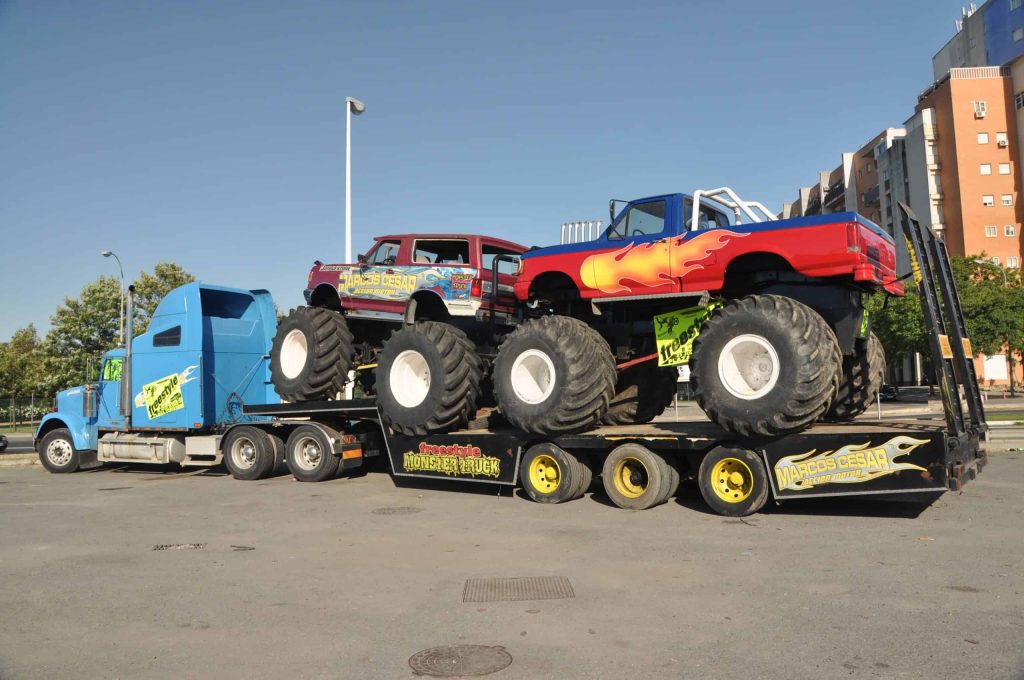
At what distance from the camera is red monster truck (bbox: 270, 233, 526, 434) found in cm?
1154

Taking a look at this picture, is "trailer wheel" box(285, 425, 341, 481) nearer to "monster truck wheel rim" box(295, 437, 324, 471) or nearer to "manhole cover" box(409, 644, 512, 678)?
"monster truck wheel rim" box(295, 437, 324, 471)

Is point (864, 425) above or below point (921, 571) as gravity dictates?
above

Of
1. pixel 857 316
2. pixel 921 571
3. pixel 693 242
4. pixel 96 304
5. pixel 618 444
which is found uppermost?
pixel 96 304

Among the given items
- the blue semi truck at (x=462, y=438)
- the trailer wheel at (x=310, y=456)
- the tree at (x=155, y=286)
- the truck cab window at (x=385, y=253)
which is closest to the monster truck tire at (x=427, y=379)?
the blue semi truck at (x=462, y=438)

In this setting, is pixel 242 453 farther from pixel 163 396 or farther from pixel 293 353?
pixel 293 353

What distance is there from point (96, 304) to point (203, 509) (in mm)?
36380

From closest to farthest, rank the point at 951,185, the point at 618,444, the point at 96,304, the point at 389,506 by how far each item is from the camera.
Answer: the point at 618,444
the point at 389,506
the point at 96,304
the point at 951,185

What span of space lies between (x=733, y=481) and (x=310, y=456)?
787 cm

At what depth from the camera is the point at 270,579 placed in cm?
672

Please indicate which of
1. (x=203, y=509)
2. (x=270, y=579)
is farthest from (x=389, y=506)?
(x=270, y=579)

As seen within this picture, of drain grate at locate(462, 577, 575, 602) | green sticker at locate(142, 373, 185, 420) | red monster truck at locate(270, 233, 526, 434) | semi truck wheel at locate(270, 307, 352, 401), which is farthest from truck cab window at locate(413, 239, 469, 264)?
drain grate at locate(462, 577, 575, 602)

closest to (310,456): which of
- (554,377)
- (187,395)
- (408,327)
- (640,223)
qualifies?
(187,395)

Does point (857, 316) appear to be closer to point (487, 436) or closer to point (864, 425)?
point (864, 425)

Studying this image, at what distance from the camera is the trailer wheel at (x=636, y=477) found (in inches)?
382
